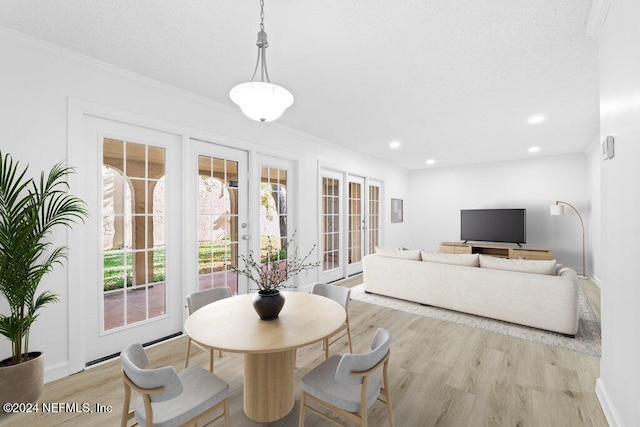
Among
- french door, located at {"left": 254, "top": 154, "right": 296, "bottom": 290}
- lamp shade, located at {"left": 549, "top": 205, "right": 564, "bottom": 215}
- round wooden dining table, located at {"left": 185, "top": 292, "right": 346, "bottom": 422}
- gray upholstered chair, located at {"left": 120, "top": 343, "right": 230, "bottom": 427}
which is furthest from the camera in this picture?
lamp shade, located at {"left": 549, "top": 205, "right": 564, "bottom": 215}

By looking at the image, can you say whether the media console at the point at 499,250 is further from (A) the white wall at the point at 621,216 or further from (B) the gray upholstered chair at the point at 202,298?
(B) the gray upholstered chair at the point at 202,298

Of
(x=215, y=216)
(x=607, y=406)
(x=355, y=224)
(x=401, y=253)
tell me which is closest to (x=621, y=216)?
(x=607, y=406)

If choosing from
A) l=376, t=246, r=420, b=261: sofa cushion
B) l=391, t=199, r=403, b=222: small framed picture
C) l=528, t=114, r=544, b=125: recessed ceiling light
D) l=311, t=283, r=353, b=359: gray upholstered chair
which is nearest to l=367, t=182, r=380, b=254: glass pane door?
l=391, t=199, r=403, b=222: small framed picture

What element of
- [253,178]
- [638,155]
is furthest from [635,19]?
[253,178]

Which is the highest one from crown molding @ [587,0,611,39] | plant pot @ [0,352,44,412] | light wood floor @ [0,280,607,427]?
crown molding @ [587,0,611,39]

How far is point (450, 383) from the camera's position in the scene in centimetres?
211

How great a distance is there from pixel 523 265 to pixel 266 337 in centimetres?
315

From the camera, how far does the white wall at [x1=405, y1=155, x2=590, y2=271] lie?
5.76 m

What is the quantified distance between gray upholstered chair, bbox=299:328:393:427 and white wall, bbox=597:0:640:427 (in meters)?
1.20

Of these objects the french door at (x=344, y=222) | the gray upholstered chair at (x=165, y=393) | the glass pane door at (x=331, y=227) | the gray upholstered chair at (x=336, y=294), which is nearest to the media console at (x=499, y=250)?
the french door at (x=344, y=222)

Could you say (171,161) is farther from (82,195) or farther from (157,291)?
(157,291)

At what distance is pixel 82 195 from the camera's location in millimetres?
2297

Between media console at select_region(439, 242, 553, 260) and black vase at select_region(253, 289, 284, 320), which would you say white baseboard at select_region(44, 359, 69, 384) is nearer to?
black vase at select_region(253, 289, 284, 320)

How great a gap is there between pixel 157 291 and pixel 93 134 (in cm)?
155
